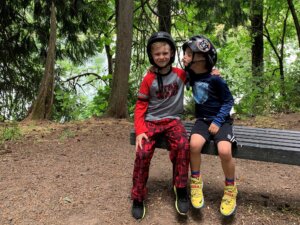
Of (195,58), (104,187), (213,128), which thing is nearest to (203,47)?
(195,58)

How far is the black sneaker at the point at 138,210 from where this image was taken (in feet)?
10.6

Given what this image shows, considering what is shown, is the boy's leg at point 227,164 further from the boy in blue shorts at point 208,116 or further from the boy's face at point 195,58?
the boy's face at point 195,58

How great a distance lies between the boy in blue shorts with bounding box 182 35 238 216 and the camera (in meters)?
3.24

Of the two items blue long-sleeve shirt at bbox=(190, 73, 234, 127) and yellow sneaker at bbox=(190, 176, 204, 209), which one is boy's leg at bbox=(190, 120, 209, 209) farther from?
blue long-sleeve shirt at bbox=(190, 73, 234, 127)

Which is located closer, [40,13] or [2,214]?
[2,214]

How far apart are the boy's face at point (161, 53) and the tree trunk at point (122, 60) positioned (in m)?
3.94

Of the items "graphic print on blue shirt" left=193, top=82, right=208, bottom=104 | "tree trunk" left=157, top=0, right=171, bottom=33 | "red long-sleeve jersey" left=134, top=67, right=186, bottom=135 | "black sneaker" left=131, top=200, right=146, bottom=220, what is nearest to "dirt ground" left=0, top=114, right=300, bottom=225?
"black sneaker" left=131, top=200, right=146, bottom=220

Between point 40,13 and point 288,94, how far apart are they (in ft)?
21.9

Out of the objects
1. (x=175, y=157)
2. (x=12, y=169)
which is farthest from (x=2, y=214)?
(x=175, y=157)

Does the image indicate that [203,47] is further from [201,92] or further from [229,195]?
[229,195]

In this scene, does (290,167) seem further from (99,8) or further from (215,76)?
(99,8)

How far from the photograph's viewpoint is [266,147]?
3197 millimetres

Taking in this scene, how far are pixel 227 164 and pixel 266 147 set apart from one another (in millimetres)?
377

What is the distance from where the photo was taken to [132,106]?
31.5 ft
